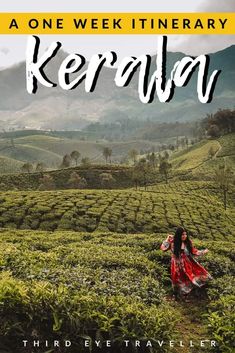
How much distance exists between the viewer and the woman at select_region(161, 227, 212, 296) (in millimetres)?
14516

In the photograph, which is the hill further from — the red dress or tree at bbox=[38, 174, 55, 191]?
the red dress

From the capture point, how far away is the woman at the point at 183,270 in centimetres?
1452

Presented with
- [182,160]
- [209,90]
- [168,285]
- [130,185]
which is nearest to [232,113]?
[182,160]

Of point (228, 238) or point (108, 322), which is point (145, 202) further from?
point (108, 322)

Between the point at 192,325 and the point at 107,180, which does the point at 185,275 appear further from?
the point at 107,180

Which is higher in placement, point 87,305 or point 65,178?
point 87,305

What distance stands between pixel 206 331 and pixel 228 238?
40.7 metres

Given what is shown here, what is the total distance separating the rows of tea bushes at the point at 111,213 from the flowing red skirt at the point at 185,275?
31281 mm

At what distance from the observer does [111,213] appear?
5191 centimetres

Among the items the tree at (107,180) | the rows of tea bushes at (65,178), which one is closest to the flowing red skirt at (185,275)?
the tree at (107,180)

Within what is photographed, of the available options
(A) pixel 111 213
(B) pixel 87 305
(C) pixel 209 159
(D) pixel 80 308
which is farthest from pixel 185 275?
(C) pixel 209 159

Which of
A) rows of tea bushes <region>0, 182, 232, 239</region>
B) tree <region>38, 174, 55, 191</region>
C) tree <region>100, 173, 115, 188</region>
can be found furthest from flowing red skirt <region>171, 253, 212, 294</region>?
tree <region>100, 173, 115, 188</region>

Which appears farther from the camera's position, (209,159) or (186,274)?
(209,159)

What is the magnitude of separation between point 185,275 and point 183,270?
0.20 m
